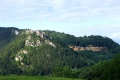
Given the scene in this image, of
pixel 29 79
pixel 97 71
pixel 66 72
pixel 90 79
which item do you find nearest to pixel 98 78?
pixel 90 79

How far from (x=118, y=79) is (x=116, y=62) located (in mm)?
8617

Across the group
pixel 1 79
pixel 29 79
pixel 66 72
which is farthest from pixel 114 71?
pixel 66 72

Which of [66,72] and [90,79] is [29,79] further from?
[66,72]

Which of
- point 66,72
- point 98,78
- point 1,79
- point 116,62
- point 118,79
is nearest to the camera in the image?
point 1,79

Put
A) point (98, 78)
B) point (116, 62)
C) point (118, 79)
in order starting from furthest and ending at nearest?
point (116, 62) → point (98, 78) → point (118, 79)

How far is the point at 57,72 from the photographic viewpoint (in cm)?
12862

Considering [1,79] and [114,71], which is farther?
[114,71]

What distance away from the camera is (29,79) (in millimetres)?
44688

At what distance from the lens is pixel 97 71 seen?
68.2 m

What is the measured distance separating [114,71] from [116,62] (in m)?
5.13

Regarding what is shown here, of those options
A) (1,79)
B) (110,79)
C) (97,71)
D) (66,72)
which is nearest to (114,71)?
(110,79)

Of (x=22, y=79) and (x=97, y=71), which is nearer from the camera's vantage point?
(x=22, y=79)

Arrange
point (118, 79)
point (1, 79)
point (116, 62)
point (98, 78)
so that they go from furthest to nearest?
point (116, 62)
point (98, 78)
point (118, 79)
point (1, 79)

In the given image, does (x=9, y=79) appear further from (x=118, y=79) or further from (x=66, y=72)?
(x=66, y=72)
